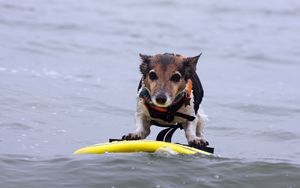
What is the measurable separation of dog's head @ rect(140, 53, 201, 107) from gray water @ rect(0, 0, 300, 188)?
2.04 ft

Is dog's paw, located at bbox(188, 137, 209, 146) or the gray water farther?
dog's paw, located at bbox(188, 137, 209, 146)

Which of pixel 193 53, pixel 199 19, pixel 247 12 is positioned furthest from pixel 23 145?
pixel 247 12

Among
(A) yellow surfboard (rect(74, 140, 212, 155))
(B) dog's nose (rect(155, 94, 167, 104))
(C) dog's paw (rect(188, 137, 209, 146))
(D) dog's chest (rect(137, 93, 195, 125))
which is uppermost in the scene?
(B) dog's nose (rect(155, 94, 167, 104))

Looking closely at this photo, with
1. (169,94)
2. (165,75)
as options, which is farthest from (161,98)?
(165,75)

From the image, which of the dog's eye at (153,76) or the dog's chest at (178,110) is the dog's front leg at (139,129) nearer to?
the dog's chest at (178,110)

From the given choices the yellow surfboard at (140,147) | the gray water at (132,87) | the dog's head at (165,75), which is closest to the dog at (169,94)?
the dog's head at (165,75)

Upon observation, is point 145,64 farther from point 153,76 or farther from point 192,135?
point 192,135

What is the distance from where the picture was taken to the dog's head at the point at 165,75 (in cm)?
732

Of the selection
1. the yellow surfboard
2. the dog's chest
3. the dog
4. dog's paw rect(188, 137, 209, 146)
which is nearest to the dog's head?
the dog

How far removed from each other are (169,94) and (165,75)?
0.19 metres

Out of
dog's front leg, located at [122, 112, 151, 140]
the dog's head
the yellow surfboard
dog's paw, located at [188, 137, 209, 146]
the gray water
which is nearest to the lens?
the gray water

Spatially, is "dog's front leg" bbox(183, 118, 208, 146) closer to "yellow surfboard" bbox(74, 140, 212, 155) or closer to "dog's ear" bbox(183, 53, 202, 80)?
"yellow surfboard" bbox(74, 140, 212, 155)

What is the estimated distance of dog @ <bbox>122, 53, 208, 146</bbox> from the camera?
7379mm

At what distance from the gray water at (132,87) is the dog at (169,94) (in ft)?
1.58
